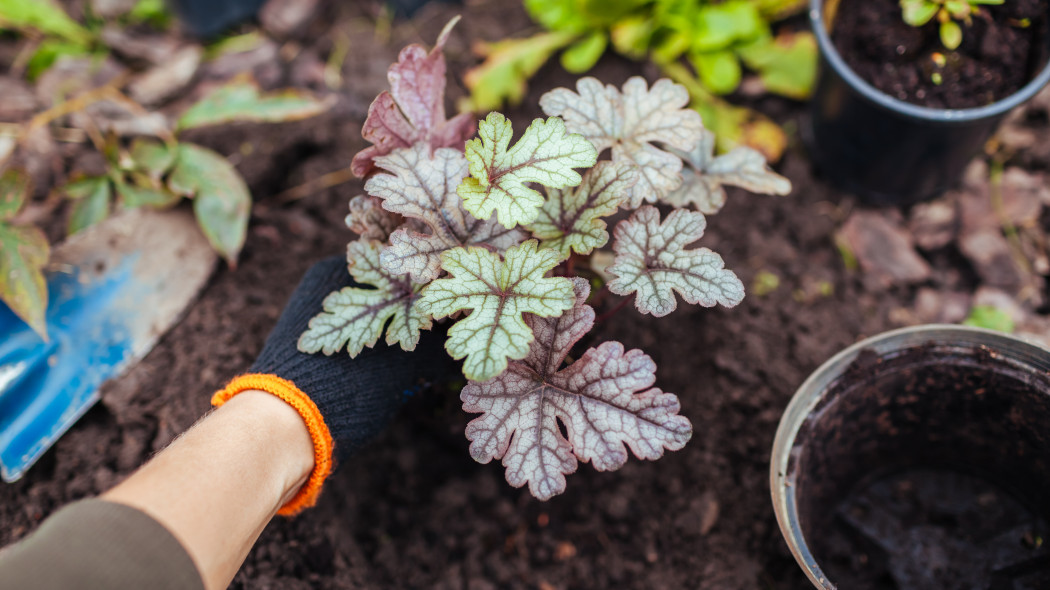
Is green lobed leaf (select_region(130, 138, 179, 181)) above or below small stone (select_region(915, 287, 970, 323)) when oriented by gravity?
above

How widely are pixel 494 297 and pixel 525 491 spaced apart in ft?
3.00

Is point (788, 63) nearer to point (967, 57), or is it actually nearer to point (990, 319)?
point (967, 57)

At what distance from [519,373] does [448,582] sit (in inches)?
34.8

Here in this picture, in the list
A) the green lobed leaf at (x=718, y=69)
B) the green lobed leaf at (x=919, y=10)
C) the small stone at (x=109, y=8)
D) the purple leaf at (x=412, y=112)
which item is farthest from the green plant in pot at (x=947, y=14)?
the small stone at (x=109, y=8)

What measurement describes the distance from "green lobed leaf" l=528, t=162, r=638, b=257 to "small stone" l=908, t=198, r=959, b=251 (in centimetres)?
151

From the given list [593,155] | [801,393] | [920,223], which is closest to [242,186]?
[593,155]

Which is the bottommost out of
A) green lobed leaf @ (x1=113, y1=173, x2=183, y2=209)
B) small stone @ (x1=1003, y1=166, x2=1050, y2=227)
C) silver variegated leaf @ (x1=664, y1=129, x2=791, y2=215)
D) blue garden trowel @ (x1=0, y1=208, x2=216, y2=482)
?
small stone @ (x1=1003, y1=166, x2=1050, y2=227)

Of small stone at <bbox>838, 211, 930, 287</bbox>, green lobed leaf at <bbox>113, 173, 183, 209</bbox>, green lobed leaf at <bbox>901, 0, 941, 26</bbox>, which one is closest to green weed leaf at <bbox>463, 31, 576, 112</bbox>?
green lobed leaf at <bbox>113, 173, 183, 209</bbox>

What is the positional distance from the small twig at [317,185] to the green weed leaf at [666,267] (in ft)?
4.47

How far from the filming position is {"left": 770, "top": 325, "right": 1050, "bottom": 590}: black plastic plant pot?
5.37 feet

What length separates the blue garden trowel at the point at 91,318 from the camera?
78.6 inches

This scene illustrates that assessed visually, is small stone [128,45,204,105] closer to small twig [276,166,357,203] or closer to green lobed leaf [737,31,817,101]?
small twig [276,166,357,203]

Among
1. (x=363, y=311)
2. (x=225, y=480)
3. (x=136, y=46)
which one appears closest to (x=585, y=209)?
(x=363, y=311)

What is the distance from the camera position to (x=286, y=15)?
2.98 meters
